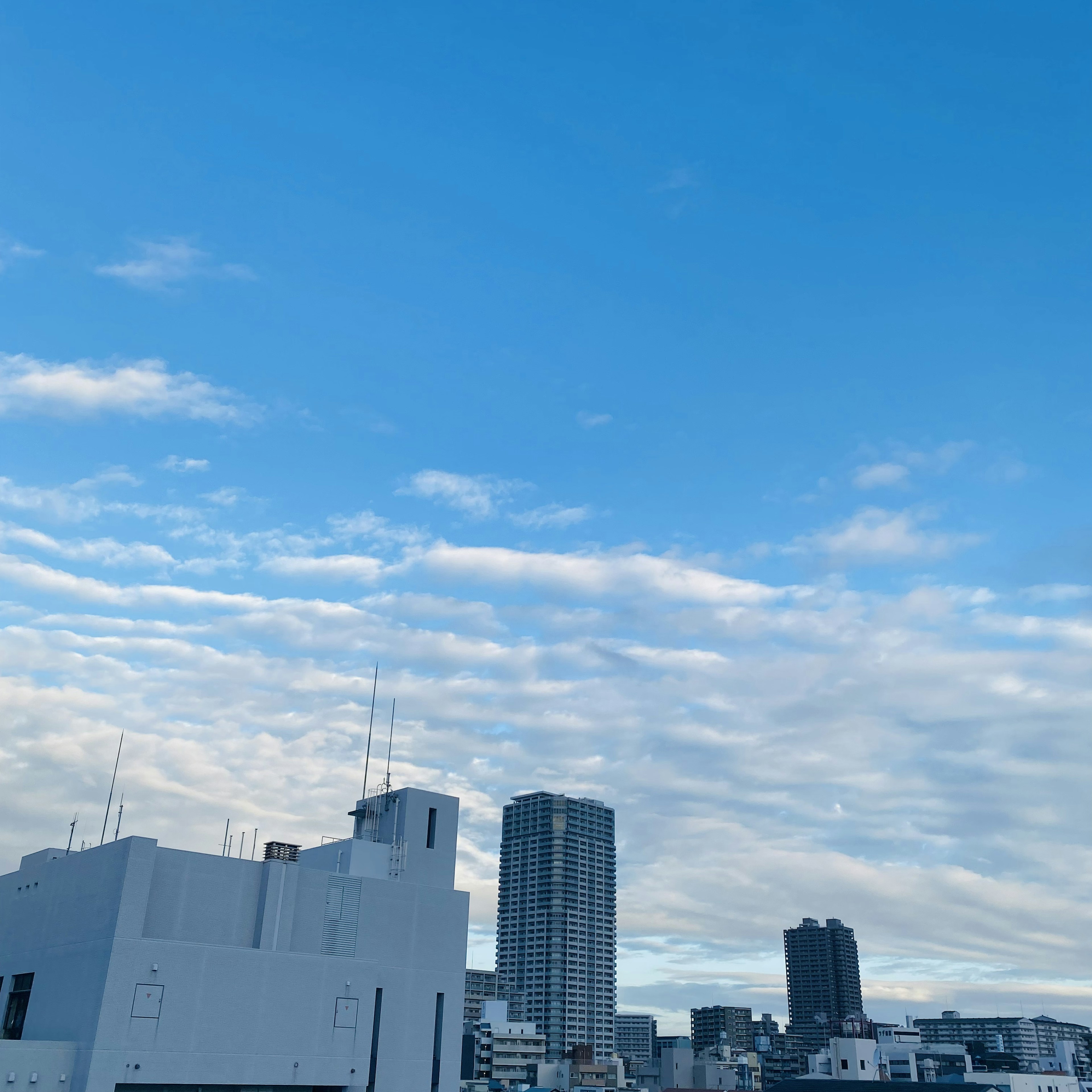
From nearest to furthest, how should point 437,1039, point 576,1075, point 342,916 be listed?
1. point 342,916
2. point 437,1039
3. point 576,1075

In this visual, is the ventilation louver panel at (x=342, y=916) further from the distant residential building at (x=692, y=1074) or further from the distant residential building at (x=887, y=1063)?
the distant residential building at (x=692, y=1074)

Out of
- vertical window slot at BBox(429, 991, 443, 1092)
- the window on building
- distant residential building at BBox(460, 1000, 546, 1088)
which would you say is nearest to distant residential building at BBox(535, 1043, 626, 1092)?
distant residential building at BBox(460, 1000, 546, 1088)

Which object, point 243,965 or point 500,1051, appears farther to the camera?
point 500,1051

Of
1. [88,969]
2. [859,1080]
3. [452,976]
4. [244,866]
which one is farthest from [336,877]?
[859,1080]

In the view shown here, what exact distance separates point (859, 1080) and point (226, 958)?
290 ft

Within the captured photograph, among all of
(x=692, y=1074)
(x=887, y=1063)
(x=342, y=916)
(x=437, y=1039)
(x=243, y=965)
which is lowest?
(x=692, y=1074)

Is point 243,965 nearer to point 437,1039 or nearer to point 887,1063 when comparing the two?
point 437,1039

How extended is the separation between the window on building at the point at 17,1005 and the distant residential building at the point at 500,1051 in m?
115

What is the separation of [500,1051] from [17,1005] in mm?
130293

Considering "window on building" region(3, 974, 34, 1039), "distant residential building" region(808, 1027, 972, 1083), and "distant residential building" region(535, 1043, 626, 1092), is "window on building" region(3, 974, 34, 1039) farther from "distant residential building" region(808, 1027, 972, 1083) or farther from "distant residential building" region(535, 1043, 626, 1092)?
"distant residential building" region(535, 1043, 626, 1092)

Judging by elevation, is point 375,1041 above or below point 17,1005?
below

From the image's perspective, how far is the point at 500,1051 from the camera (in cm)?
17888

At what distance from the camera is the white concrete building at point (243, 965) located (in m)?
57.6

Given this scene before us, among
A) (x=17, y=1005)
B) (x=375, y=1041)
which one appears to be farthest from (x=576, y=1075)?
(x=17, y=1005)
